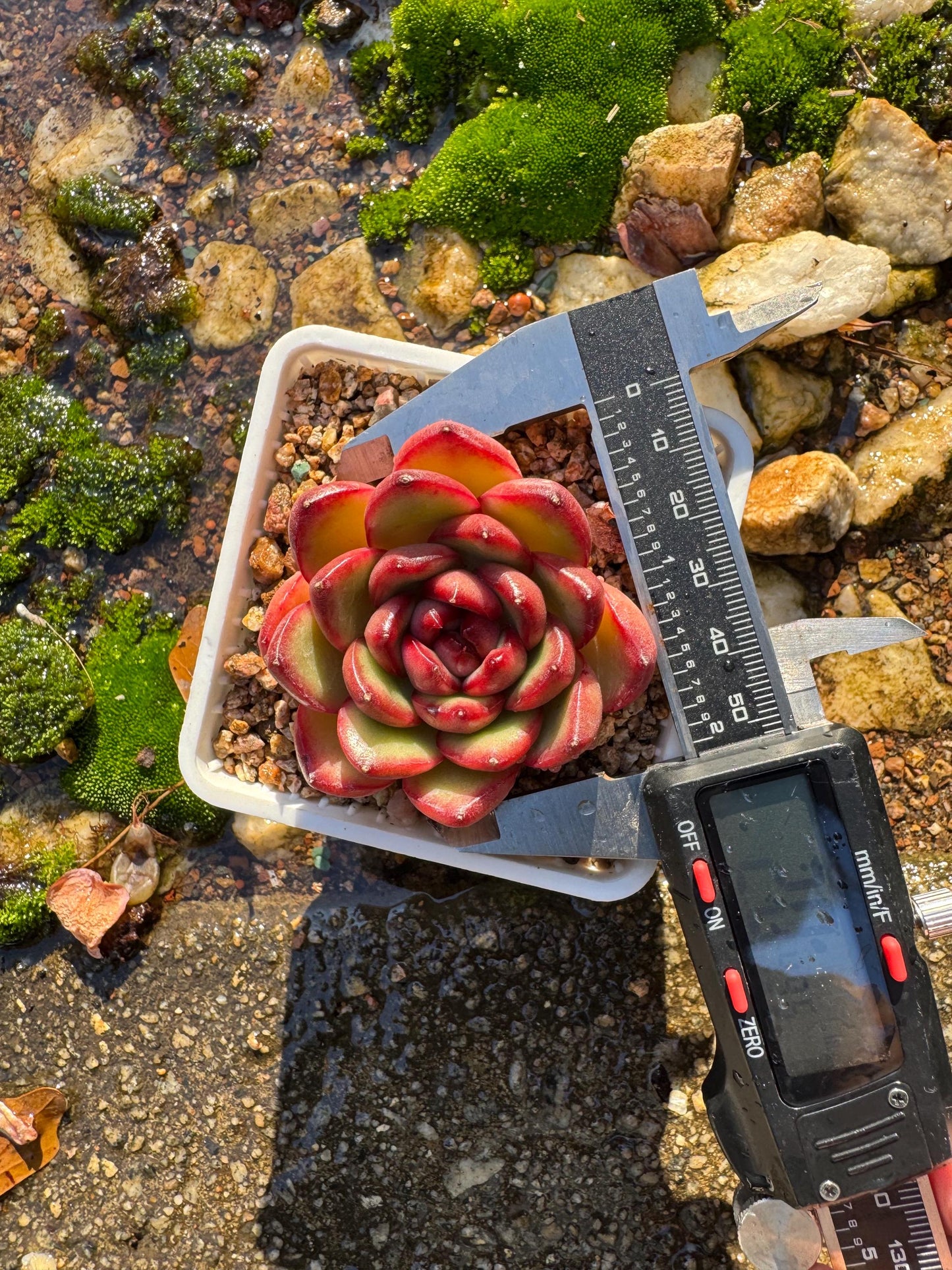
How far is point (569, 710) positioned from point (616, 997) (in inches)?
53.1

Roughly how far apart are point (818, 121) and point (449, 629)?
83.7 inches

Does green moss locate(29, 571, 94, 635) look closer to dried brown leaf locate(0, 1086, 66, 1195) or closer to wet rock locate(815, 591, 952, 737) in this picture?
dried brown leaf locate(0, 1086, 66, 1195)

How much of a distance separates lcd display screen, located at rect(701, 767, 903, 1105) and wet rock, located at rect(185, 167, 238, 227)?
247cm

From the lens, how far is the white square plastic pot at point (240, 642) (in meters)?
2.34

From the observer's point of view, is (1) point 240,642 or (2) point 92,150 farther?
(2) point 92,150

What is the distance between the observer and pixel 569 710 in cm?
198

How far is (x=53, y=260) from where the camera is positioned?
321cm

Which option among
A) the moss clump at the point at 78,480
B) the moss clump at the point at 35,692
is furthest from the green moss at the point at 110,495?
the moss clump at the point at 35,692

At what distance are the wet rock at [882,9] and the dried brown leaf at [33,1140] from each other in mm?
4183

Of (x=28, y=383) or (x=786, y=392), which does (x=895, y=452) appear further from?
(x=28, y=383)

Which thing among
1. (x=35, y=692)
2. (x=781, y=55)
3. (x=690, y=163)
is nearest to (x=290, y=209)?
(x=690, y=163)

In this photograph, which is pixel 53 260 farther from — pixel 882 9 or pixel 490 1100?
pixel 490 1100

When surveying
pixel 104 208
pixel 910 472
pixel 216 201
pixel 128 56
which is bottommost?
pixel 910 472

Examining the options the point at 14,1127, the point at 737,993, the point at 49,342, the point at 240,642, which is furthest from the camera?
the point at 49,342
